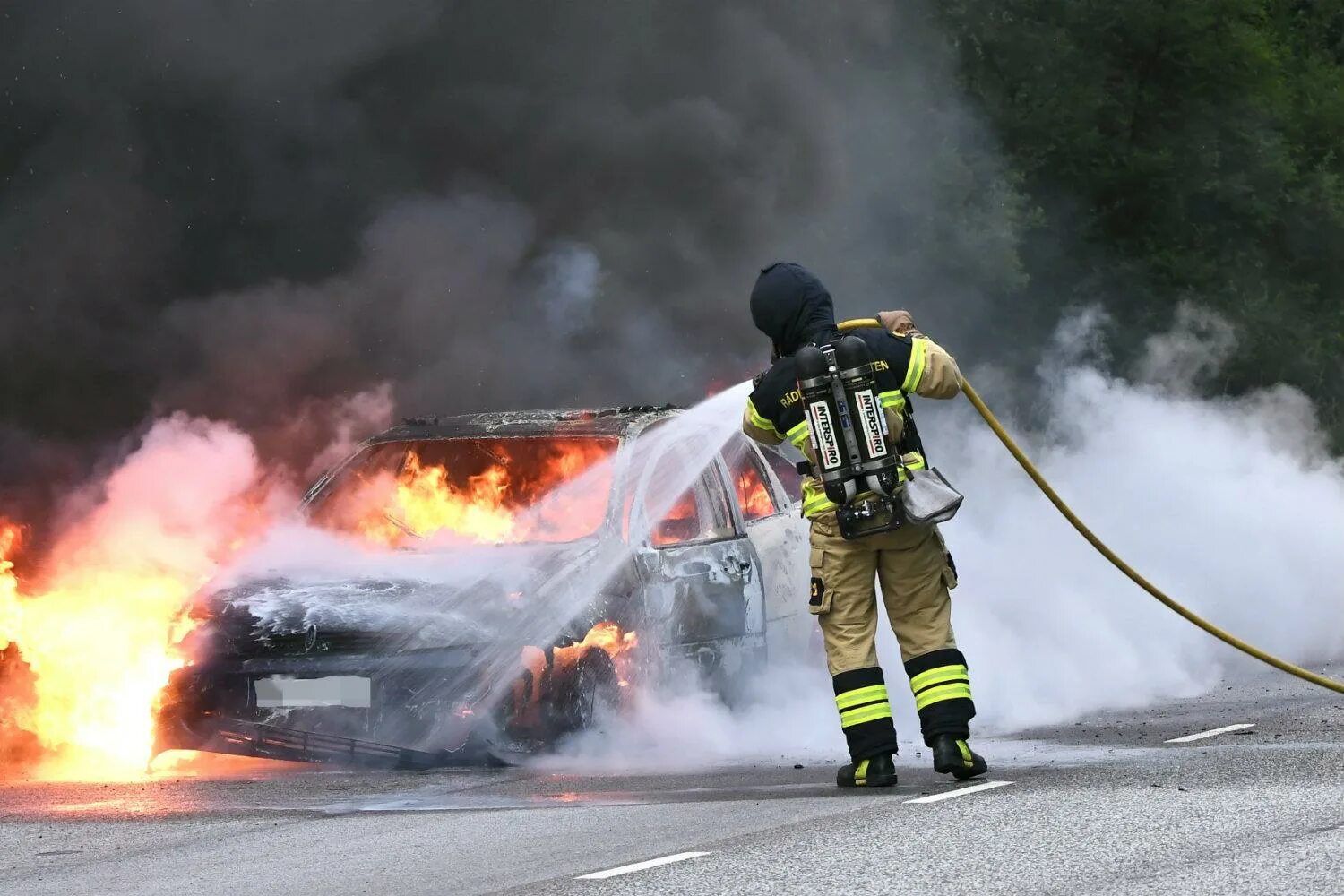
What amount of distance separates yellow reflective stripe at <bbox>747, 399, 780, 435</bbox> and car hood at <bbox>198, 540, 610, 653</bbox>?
4.52 ft

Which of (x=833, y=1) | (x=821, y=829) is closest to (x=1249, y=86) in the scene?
(x=833, y=1)

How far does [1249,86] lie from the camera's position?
23656 millimetres

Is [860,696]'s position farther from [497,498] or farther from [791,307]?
[497,498]

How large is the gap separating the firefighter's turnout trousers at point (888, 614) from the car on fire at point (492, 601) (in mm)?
1468

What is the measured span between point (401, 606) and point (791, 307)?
2084 millimetres

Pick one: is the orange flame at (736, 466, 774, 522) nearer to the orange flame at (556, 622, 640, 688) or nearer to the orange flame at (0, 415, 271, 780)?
the orange flame at (556, 622, 640, 688)

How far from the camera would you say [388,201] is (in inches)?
533

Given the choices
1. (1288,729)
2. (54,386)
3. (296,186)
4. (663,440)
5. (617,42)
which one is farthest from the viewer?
(617,42)

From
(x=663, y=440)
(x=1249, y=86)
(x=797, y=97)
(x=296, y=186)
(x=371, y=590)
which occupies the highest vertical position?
(x=1249, y=86)

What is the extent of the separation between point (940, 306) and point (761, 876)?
586 inches

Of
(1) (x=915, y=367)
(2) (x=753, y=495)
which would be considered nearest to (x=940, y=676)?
(1) (x=915, y=367)

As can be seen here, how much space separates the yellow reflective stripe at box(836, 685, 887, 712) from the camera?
722 cm

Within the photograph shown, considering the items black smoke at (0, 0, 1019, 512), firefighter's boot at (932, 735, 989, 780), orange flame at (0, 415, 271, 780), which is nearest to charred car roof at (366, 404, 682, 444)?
orange flame at (0, 415, 271, 780)

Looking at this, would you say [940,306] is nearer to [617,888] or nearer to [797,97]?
[797,97]
